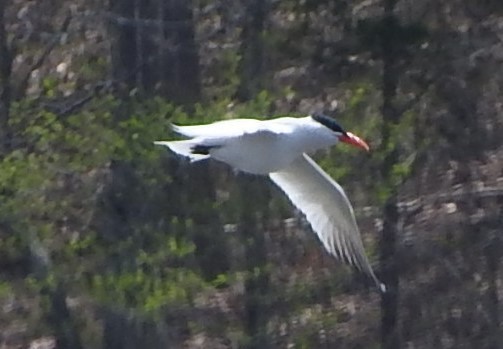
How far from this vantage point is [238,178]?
29.0ft

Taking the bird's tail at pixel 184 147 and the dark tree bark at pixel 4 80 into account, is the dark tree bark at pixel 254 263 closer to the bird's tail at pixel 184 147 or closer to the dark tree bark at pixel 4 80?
the dark tree bark at pixel 4 80

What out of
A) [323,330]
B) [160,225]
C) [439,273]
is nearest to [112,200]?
[160,225]

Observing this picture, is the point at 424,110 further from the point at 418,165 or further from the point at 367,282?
the point at 367,282

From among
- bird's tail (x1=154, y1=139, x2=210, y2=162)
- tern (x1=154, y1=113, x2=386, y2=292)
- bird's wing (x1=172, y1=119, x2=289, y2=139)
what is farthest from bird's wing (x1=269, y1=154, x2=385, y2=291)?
bird's tail (x1=154, y1=139, x2=210, y2=162)

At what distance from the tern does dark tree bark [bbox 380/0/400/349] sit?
1878mm

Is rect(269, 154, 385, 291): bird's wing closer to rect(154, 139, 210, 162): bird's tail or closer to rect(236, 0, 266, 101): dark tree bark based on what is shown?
rect(154, 139, 210, 162): bird's tail

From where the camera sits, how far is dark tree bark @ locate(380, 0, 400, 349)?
30.6ft

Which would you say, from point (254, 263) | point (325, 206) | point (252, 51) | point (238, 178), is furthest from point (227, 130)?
point (254, 263)

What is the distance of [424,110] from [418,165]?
1.00 feet

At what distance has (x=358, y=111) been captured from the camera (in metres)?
9.45

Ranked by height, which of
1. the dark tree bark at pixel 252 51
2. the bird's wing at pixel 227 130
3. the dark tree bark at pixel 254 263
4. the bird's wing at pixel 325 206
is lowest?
the dark tree bark at pixel 254 263

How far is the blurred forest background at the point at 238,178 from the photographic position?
8.66 metres

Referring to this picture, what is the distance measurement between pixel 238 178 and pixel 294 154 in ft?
7.73

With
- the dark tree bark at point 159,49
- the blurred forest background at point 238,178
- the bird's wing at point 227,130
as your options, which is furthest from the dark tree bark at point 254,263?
the bird's wing at point 227,130
